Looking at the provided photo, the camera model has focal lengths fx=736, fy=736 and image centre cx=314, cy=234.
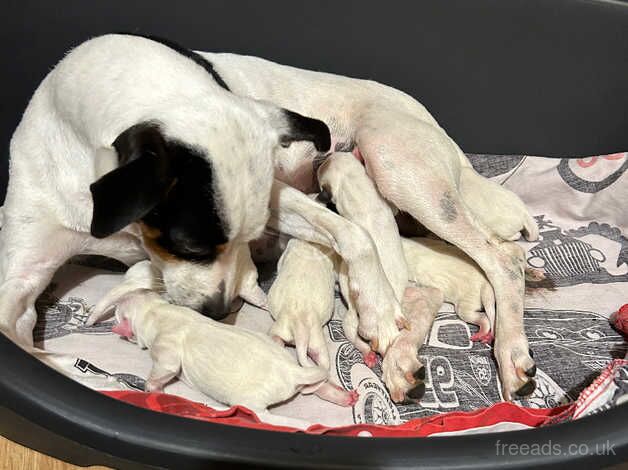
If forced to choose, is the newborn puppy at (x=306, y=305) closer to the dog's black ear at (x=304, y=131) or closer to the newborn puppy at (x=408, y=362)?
the newborn puppy at (x=408, y=362)

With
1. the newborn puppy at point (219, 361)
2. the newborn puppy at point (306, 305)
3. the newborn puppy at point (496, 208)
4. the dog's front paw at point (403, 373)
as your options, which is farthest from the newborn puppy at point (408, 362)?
the newborn puppy at point (496, 208)

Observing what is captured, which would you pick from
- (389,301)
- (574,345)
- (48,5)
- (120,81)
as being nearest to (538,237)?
(574,345)

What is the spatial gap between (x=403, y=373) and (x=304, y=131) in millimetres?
748

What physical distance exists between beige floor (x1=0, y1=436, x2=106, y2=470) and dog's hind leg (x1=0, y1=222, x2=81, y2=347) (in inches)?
15.7

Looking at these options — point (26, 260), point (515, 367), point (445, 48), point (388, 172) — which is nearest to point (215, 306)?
point (26, 260)

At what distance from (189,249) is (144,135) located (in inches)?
12.5

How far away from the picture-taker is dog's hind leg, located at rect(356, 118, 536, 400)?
90.3 inches

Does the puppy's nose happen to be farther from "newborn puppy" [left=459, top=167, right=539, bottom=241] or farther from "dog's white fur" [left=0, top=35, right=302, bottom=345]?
"newborn puppy" [left=459, top=167, right=539, bottom=241]

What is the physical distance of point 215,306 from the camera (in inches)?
80.0

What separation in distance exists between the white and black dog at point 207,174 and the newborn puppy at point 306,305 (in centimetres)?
9

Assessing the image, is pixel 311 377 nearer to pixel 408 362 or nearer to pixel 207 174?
pixel 408 362

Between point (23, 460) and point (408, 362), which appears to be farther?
point (408, 362)

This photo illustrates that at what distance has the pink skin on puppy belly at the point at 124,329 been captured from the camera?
2162 millimetres

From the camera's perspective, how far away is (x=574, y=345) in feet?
7.91
